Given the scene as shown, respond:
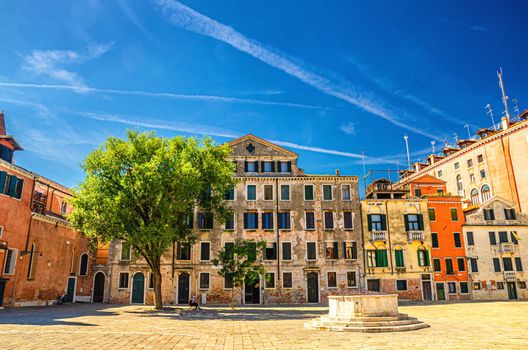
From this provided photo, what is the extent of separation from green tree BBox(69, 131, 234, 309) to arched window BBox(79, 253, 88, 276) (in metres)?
13.2

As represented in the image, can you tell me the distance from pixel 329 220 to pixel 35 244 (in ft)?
83.1

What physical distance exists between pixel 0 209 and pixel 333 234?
2703 centimetres

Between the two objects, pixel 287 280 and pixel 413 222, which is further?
pixel 413 222

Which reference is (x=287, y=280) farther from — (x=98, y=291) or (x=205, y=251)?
(x=98, y=291)

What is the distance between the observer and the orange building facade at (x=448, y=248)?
125 feet

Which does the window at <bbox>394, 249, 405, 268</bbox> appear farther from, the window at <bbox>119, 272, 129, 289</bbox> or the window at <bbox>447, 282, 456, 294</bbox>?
the window at <bbox>119, 272, 129, 289</bbox>

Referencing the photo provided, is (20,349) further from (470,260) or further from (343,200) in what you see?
(470,260)

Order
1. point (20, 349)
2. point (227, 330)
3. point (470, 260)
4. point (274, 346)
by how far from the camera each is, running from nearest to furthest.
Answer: point (20, 349) → point (274, 346) → point (227, 330) → point (470, 260)

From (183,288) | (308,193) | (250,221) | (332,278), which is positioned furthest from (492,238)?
(183,288)

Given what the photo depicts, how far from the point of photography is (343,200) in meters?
38.3

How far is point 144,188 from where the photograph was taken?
81.4ft

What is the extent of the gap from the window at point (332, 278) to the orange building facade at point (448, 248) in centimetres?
997

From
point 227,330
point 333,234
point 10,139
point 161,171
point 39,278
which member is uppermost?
point 10,139

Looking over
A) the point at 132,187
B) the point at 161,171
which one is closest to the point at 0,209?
the point at 132,187
